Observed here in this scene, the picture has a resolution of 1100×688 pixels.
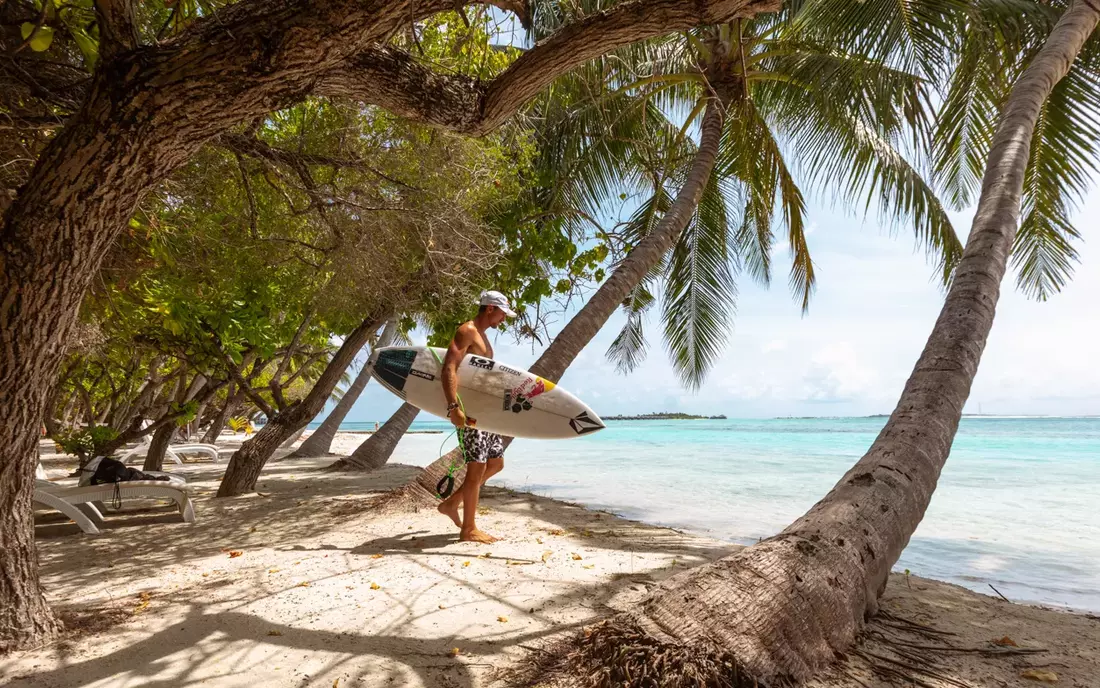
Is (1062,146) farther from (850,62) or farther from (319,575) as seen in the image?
(319,575)

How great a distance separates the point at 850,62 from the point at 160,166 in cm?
636

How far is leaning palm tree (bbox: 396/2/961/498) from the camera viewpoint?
20.2ft

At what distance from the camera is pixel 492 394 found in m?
4.33

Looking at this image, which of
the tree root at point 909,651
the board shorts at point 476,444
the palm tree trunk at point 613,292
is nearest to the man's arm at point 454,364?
the board shorts at point 476,444

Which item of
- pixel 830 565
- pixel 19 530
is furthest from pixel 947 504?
pixel 19 530

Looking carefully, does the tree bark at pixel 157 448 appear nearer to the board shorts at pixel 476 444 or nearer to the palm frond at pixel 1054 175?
the board shorts at pixel 476 444

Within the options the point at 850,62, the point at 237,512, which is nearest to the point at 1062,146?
the point at 850,62

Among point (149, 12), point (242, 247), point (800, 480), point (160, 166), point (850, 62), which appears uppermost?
point (850, 62)

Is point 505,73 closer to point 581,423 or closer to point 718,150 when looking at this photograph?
point 581,423

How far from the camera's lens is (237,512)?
5875 millimetres

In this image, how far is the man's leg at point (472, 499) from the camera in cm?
427

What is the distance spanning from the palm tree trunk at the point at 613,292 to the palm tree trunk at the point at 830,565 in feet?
10.6

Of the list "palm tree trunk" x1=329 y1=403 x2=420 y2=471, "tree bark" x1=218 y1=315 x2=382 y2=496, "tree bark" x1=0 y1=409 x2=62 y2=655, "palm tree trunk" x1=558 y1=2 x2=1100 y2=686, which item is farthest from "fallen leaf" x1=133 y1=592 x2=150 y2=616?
"palm tree trunk" x1=329 y1=403 x2=420 y2=471

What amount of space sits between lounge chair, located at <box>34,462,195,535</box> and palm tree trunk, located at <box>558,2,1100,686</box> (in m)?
4.51
